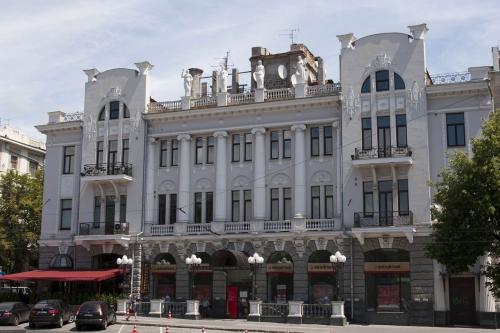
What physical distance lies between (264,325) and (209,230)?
9.37m

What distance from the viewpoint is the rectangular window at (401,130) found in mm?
40781

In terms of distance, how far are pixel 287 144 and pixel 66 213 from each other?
700 inches

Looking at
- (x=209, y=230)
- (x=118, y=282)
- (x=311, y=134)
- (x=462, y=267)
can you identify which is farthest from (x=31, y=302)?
(x=462, y=267)

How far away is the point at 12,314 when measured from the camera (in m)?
36.8

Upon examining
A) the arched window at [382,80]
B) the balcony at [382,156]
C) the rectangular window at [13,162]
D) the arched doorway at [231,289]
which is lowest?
the arched doorway at [231,289]

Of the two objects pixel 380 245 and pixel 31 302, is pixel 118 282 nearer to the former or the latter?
pixel 31 302

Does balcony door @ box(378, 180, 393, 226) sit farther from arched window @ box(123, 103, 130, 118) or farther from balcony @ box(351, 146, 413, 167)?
arched window @ box(123, 103, 130, 118)

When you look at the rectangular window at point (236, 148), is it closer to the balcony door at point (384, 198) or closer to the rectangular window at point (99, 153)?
the balcony door at point (384, 198)

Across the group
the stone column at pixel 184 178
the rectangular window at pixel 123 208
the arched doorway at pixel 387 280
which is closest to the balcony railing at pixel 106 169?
the rectangular window at pixel 123 208

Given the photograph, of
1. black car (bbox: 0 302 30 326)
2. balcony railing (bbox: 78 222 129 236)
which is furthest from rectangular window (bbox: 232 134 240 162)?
black car (bbox: 0 302 30 326)

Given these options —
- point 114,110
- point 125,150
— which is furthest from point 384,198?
point 114,110

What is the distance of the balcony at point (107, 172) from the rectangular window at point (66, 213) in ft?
10.0

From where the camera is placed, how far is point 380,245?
39812 mm

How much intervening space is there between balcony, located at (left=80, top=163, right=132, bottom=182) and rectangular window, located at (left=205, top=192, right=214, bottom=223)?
5.83 meters
